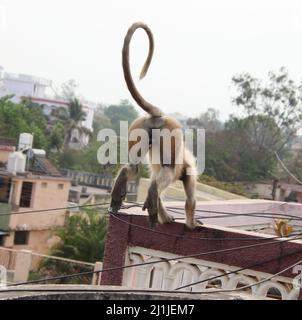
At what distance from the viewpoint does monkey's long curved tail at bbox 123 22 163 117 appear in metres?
4.12

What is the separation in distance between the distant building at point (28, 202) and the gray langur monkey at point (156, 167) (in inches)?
683

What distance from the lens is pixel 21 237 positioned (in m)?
22.6

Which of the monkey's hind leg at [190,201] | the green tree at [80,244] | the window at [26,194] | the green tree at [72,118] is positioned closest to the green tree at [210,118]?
the green tree at [72,118]

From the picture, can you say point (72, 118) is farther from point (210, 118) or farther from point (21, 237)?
point (21, 237)

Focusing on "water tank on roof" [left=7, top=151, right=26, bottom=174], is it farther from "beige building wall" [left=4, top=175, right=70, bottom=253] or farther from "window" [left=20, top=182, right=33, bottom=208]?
"window" [left=20, top=182, right=33, bottom=208]

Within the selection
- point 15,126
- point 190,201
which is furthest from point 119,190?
point 15,126

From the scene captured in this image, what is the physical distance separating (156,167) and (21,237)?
1866cm

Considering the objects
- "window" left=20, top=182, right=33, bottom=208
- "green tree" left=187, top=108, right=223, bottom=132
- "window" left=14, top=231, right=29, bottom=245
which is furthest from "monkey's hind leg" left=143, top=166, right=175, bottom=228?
"green tree" left=187, top=108, right=223, bottom=132

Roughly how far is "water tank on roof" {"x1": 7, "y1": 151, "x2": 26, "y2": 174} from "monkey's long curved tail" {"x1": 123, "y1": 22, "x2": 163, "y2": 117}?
18.4 metres

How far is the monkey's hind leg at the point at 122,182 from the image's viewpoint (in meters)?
4.67
